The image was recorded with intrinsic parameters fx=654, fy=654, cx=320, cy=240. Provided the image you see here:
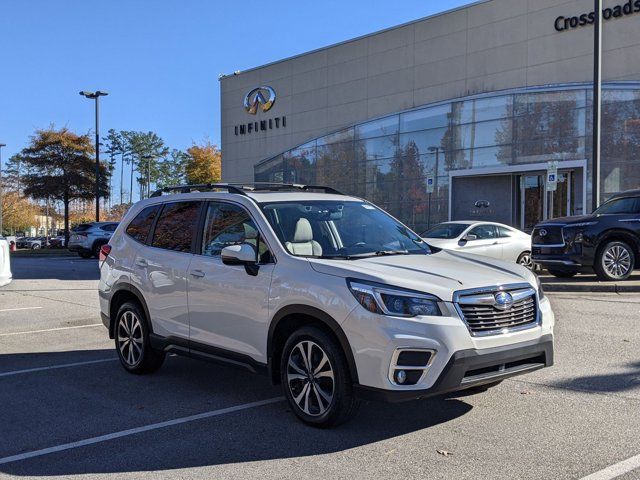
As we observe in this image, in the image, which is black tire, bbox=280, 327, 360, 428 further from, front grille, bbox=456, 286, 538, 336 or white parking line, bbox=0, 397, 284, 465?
front grille, bbox=456, 286, 538, 336

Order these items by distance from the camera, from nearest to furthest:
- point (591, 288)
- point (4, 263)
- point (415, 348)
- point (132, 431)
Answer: point (415, 348)
point (132, 431)
point (4, 263)
point (591, 288)

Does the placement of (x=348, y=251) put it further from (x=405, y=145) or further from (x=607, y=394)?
(x=405, y=145)

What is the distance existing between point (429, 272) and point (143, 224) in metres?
3.44

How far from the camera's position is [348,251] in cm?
533

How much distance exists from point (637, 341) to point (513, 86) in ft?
62.9

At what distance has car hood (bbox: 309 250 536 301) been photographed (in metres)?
4.46

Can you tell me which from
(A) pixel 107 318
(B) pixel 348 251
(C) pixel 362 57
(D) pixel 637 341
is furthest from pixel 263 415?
(C) pixel 362 57

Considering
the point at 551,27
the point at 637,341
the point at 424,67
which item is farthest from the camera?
the point at 424,67

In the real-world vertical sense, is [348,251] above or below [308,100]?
below

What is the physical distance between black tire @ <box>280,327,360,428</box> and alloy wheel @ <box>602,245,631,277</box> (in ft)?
33.9

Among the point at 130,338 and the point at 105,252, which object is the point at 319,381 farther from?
the point at 105,252

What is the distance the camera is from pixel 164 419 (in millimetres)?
5148

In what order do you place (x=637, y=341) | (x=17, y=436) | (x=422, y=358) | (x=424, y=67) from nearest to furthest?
1. (x=422, y=358)
2. (x=17, y=436)
3. (x=637, y=341)
4. (x=424, y=67)

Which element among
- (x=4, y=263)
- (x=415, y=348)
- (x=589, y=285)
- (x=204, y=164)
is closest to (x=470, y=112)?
(x=589, y=285)
